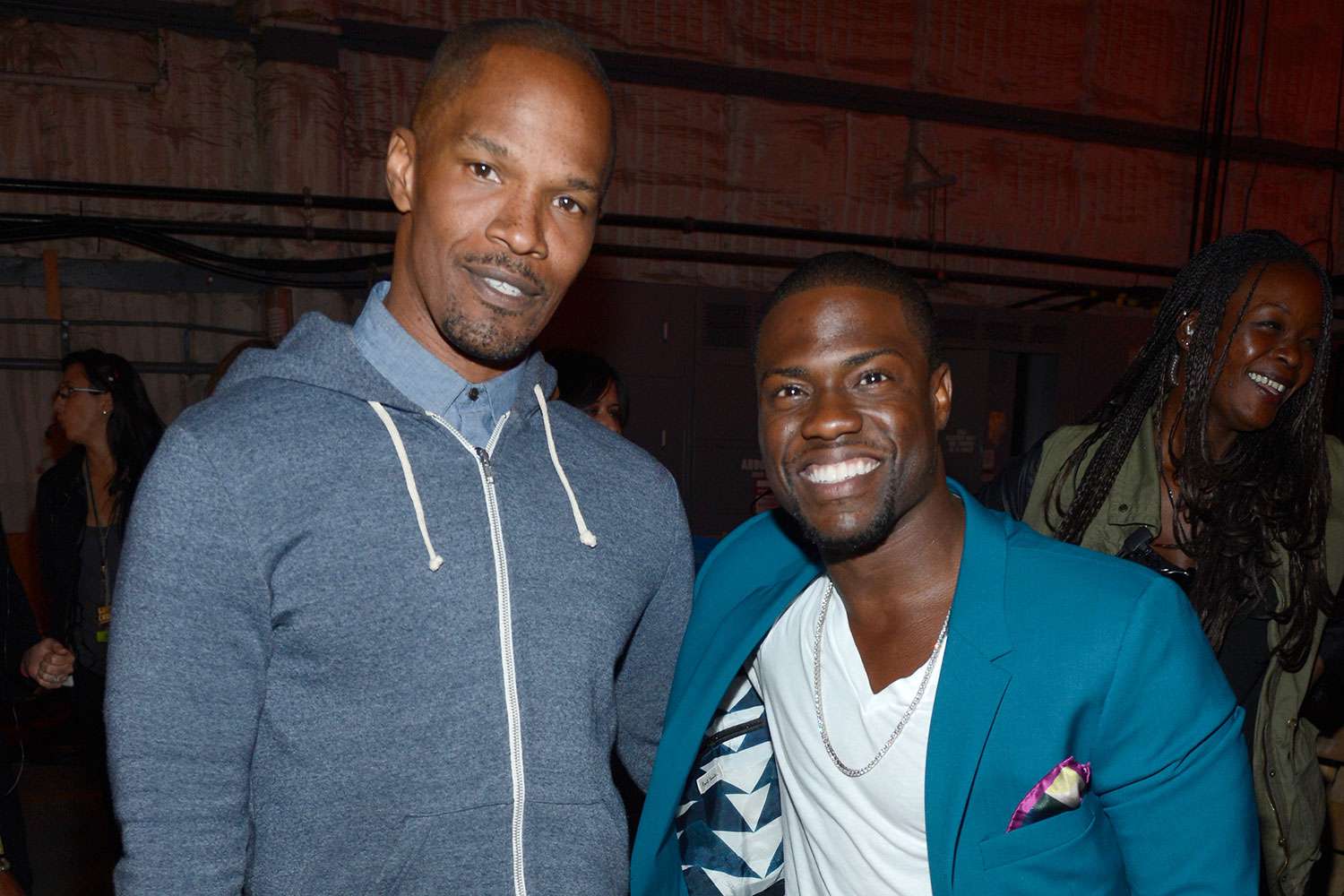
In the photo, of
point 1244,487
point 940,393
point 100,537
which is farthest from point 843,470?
point 100,537

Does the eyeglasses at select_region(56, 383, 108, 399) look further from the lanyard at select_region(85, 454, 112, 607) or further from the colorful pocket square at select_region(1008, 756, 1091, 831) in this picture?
the colorful pocket square at select_region(1008, 756, 1091, 831)

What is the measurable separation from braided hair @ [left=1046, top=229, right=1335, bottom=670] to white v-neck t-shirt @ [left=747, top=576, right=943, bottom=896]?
0.91 metres

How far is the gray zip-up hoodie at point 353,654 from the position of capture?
1.03 metres

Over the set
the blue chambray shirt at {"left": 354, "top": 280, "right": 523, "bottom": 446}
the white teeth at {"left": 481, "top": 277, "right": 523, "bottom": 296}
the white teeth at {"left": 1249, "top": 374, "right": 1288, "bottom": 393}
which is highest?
the white teeth at {"left": 481, "top": 277, "right": 523, "bottom": 296}

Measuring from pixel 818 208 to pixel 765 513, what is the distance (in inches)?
192

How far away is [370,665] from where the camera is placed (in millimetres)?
1129

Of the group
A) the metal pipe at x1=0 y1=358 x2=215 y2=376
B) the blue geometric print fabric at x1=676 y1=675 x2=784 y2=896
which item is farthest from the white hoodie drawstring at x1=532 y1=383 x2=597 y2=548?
the metal pipe at x1=0 y1=358 x2=215 y2=376

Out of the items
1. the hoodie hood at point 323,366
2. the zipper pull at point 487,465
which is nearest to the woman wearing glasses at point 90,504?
the hoodie hood at point 323,366

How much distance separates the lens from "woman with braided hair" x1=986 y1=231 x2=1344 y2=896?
2027 mm

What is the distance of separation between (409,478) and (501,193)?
0.40 m

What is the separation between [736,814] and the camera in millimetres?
1622

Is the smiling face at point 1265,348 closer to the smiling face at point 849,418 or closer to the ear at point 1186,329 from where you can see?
the ear at point 1186,329

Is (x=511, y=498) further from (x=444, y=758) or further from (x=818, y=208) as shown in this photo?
(x=818, y=208)

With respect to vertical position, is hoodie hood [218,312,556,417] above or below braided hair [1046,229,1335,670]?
above
